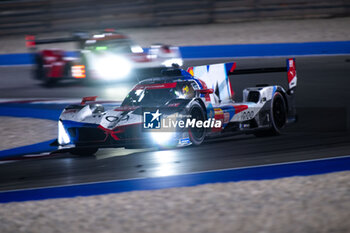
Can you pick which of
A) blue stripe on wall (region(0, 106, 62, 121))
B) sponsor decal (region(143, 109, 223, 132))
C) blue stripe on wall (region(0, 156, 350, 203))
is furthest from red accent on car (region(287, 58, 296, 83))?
blue stripe on wall (region(0, 106, 62, 121))

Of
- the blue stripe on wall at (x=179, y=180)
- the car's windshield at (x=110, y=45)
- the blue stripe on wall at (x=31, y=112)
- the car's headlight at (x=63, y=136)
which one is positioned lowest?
the blue stripe on wall at (x=179, y=180)

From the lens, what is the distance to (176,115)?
7.44 metres

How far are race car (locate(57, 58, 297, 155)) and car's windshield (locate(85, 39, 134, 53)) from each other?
5385mm

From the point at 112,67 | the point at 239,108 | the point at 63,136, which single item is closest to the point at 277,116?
the point at 239,108

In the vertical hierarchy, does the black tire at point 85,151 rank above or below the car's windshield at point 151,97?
below

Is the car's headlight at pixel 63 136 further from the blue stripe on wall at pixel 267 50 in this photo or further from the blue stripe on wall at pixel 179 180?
the blue stripe on wall at pixel 267 50

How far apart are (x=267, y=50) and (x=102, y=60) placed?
5.56 meters

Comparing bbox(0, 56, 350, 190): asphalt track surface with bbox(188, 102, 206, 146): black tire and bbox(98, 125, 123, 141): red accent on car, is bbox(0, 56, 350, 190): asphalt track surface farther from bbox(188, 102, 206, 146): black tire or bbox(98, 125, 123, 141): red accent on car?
bbox(98, 125, 123, 141): red accent on car

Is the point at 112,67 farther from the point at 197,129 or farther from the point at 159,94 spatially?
the point at 197,129

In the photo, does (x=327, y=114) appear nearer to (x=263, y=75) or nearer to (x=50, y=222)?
(x=263, y=75)

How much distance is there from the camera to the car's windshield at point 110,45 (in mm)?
14287

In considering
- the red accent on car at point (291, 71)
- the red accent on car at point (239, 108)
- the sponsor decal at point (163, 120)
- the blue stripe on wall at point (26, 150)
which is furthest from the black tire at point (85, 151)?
the red accent on car at point (291, 71)

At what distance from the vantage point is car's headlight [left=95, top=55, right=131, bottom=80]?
547 inches

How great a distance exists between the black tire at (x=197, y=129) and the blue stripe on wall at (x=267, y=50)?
9.33 metres
